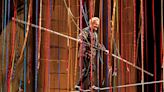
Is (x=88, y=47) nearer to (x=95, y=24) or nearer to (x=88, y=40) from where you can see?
(x=88, y=40)

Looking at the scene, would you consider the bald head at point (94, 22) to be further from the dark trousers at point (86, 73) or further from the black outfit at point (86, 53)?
the dark trousers at point (86, 73)

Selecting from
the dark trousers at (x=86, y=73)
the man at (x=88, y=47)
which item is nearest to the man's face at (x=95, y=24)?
the man at (x=88, y=47)

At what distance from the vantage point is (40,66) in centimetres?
462

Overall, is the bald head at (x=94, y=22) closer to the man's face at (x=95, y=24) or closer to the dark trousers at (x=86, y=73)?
the man's face at (x=95, y=24)

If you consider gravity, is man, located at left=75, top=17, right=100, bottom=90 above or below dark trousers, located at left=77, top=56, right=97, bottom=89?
above

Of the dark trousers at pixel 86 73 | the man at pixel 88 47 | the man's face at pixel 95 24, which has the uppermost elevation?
the man's face at pixel 95 24

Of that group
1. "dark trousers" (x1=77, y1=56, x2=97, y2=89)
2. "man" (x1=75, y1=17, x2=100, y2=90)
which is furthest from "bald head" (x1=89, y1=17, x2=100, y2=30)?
"dark trousers" (x1=77, y1=56, x2=97, y2=89)

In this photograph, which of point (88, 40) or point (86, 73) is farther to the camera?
point (86, 73)

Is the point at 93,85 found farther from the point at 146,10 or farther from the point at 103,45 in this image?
the point at 146,10

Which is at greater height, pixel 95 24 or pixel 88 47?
pixel 95 24

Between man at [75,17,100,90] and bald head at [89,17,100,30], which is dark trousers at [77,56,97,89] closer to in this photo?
man at [75,17,100,90]

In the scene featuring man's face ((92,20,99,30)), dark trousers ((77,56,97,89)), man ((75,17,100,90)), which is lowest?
dark trousers ((77,56,97,89))

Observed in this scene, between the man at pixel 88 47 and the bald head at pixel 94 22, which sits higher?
the bald head at pixel 94 22

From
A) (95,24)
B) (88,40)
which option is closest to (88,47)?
(88,40)
